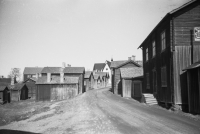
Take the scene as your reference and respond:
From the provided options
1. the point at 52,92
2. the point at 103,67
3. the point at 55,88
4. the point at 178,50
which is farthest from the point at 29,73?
the point at 178,50

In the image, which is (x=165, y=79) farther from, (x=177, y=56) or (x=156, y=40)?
(x=156, y=40)

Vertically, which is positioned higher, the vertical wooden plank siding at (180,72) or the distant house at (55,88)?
the vertical wooden plank siding at (180,72)

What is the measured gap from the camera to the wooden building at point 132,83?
23.4 m

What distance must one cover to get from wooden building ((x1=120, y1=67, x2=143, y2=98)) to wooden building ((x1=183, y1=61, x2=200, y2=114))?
11416 mm

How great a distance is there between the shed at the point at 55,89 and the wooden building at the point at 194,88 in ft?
79.3

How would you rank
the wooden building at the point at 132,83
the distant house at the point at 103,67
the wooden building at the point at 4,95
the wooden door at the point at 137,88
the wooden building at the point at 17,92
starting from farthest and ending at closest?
the distant house at the point at 103,67 → the wooden building at the point at 17,92 → the wooden building at the point at 4,95 → the wooden building at the point at 132,83 → the wooden door at the point at 137,88

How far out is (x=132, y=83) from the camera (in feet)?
79.5

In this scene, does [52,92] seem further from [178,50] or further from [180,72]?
[178,50]

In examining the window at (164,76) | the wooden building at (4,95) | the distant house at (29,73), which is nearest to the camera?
the window at (164,76)

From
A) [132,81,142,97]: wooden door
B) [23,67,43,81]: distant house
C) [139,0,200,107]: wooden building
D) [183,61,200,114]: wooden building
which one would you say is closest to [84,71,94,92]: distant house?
[132,81,142,97]: wooden door

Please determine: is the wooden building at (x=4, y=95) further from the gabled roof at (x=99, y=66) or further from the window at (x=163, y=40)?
the gabled roof at (x=99, y=66)

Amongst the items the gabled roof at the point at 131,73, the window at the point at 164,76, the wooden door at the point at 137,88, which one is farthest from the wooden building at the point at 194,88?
A: the gabled roof at the point at 131,73

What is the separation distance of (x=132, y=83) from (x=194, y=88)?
13.1 metres

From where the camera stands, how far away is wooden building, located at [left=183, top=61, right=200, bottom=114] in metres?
10.8
